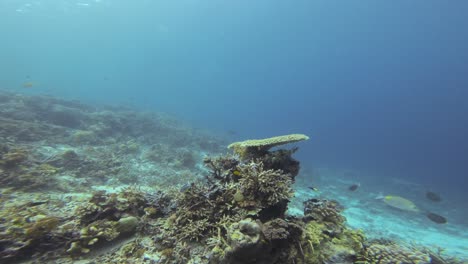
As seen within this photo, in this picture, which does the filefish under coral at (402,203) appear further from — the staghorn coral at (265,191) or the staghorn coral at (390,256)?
the staghorn coral at (265,191)

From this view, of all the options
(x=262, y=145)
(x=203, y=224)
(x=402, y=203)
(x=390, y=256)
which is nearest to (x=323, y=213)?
(x=390, y=256)

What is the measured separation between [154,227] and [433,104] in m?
174

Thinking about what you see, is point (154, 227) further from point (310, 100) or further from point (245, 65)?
point (310, 100)

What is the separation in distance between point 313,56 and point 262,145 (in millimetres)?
151037

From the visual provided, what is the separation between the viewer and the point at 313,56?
13838 cm

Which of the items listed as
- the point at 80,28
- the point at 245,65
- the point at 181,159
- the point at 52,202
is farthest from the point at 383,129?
the point at 80,28

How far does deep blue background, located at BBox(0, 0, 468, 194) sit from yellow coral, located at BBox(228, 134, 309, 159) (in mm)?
36494

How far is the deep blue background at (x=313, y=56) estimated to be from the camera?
66.3m

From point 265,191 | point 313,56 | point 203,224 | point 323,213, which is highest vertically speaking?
point 313,56

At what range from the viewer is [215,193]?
14.4ft

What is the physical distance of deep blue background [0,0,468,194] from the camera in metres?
66.3

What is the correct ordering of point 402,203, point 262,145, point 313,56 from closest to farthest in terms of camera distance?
1. point 262,145
2. point 402,203
3. point 313,56

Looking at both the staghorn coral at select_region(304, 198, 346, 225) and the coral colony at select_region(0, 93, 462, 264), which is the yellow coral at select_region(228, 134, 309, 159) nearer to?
the coral colony at select_region(0, 93, 462, 264)

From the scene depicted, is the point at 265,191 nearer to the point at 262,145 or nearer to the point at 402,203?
the point at 262,145
